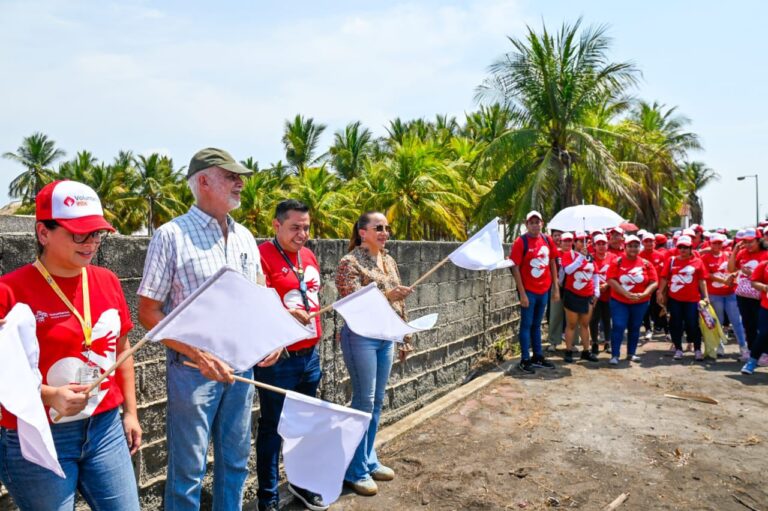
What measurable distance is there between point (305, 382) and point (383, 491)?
117 cm

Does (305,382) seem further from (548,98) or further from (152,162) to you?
(152,162)

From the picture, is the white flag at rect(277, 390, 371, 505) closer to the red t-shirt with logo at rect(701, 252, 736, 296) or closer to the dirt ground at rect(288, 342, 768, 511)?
the dirt ground at rect(288, 342, 768, 511)

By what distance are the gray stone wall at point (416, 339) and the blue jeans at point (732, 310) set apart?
10.5 ft

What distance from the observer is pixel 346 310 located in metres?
3.32

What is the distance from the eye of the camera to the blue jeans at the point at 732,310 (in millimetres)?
9031

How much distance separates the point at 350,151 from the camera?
146 ft

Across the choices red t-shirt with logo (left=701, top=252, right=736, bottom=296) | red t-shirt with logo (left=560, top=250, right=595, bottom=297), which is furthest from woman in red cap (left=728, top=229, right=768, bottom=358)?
red t-shirt with logo (left=560, top=250, right=595, bottom=297)

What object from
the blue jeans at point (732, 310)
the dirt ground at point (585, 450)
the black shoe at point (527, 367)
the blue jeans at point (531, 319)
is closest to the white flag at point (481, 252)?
the dirt ground at point (585, 450)

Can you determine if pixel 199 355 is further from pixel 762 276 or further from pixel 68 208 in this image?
pixel 762 276

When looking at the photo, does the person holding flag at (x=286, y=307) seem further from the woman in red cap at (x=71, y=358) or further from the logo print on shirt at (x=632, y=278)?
the logo print on shirt at (x=632, y=278)

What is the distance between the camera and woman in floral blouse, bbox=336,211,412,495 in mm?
3977

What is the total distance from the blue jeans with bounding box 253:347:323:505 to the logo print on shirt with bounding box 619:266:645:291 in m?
6.30

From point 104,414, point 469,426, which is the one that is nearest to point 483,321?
point 469,426

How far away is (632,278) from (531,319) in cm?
192
